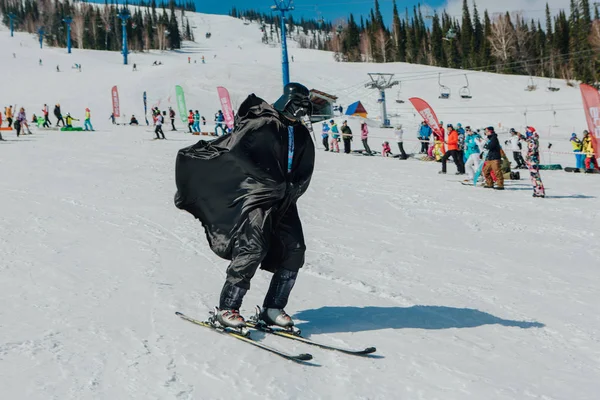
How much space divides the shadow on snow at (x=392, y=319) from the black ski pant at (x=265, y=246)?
1.69ft

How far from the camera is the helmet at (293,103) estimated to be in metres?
3.86

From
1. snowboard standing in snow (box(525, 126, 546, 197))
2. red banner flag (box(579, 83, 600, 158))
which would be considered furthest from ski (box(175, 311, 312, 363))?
red banner flag (box(579, 83, 600, 158))

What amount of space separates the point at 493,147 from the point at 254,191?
10444mm

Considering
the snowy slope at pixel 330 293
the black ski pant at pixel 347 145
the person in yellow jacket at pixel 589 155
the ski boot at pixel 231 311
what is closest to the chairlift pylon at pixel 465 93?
the black ski pant at pixel 347 145

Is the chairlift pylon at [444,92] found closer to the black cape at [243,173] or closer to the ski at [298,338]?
the black cape at [243,173]

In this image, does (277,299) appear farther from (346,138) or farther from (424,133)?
(424,133)

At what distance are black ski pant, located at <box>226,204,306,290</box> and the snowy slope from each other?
0.43 metres

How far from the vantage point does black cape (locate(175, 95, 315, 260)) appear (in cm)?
377

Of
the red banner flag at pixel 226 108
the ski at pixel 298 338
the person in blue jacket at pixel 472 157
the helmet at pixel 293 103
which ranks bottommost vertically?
the ski at pixel 298 338

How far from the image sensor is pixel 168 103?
49.1 m

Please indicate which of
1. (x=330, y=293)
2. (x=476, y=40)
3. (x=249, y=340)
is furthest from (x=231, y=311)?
(x=476, y=40)

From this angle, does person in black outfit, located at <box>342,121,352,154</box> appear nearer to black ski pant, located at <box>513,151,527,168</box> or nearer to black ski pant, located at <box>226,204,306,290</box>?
black ski pant, located at <box>513,151,527,168</box>

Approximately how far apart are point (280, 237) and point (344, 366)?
95 centimetres

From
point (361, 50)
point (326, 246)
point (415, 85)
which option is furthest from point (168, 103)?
point (361, 50)
